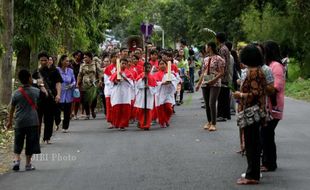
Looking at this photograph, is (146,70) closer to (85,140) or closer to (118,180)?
(85,140)

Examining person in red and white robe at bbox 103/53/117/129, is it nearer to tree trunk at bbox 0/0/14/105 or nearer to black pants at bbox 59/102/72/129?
black pants at bbox 59/102/72/129

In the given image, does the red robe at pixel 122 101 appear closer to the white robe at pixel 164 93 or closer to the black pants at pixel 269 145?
the white robe at pixel 164 93

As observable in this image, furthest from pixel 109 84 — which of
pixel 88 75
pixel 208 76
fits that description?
pixel 208 76

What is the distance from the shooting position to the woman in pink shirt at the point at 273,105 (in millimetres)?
9977

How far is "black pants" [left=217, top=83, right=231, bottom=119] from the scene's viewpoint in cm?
1700

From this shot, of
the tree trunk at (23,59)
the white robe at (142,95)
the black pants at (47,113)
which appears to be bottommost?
the black pants at (47,113)

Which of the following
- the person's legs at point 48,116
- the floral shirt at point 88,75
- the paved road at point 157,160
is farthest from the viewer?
the floral shirt at point 88,75

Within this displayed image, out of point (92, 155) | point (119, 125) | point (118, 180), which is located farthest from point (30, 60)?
point (118, 180)

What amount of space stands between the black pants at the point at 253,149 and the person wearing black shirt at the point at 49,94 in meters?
5.65

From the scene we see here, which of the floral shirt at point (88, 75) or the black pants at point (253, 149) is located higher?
the floral shirt at point (88, 75)

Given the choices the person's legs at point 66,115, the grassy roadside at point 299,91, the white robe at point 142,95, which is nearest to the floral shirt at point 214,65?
the white robe at point 142,95

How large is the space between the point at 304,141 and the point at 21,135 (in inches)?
222

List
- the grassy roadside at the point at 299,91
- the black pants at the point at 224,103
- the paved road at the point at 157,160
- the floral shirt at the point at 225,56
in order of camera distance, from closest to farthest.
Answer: the paved road at the point at 157,160 < the floral shirt at the point at 225,56 < the black pants at the point at 224,103 < the grassy roadside at the point at 299,91

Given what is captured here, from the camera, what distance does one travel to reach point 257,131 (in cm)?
948
